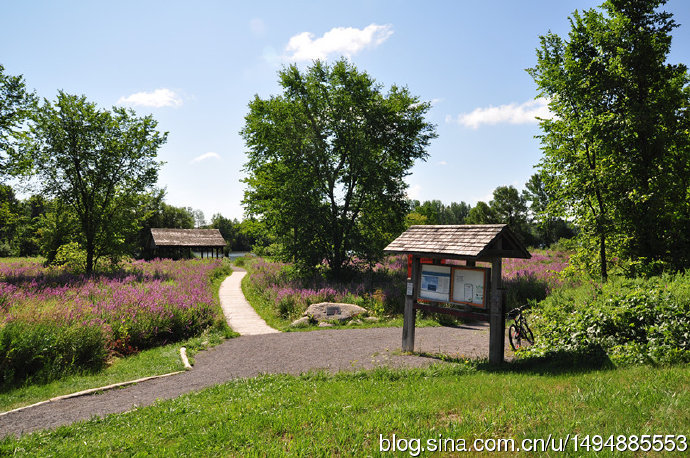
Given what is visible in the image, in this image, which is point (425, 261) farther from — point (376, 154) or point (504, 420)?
point (376, 154)

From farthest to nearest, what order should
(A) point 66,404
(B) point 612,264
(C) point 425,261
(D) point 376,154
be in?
(D) point 376,154 < (B) point 612,264 < (C) point 425,261 < (A) point 66,404

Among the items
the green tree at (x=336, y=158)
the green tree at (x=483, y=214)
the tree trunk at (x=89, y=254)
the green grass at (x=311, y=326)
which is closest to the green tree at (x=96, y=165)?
the tree trunk at (x=89, y=254)

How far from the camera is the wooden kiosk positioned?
8938 millimetres

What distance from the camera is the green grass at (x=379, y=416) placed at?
4.53 metres

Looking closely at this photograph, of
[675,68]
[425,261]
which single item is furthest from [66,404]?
[675,68]

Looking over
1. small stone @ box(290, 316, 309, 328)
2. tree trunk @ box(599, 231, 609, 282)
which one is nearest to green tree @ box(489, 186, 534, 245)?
tree trunk @ box(599, 231, 609, 282)

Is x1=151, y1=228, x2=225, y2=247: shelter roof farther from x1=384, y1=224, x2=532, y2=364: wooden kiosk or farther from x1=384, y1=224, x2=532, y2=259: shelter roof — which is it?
x1=384, y1=224, x2=532, y2=259: shelter roof

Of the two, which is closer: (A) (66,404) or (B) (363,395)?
(B) (363,395)

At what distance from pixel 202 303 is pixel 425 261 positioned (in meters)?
9.50

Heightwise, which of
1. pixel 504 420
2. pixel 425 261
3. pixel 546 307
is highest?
pixel 425 261

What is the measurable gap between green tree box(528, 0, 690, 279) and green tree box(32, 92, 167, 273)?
2785cm

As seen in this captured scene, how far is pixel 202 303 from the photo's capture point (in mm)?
14812

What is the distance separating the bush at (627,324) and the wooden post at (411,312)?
120 inches

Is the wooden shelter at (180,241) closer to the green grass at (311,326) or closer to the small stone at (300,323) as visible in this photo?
the green grass at (311,326)
